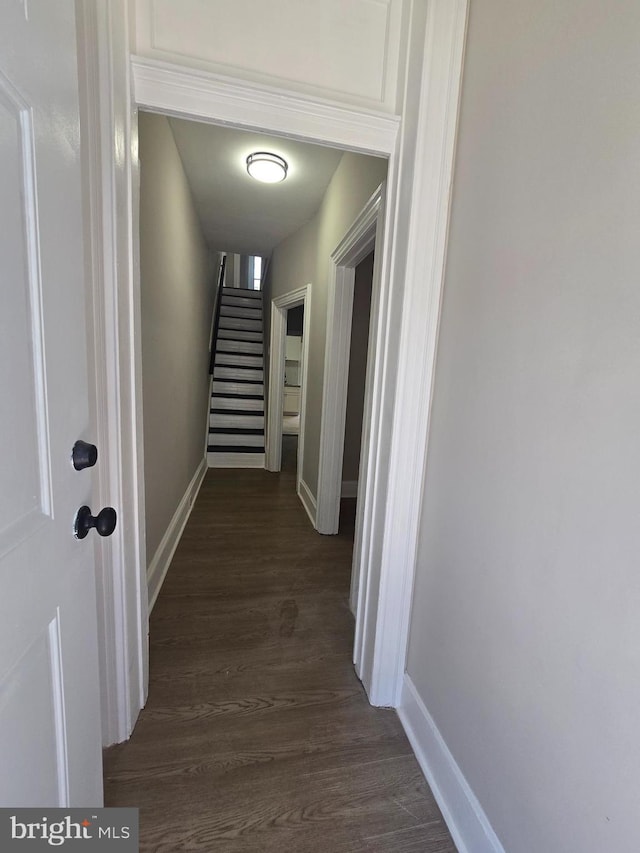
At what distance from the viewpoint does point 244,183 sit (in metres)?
2.83

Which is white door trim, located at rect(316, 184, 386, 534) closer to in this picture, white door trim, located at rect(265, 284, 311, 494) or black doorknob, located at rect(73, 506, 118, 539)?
white door trim, located at rect(265, 284, 311, 494)

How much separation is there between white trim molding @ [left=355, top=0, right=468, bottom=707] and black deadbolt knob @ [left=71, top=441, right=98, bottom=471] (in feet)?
2.94

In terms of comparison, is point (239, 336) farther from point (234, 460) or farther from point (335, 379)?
point (335, 379)

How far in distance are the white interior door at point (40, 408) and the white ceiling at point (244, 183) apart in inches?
58.0

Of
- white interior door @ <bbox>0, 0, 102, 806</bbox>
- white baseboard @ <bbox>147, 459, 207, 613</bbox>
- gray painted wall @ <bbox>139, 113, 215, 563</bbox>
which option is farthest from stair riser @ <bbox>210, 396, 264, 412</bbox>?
white interior door @ <bbox>0, 0, 102, 806</bbox>

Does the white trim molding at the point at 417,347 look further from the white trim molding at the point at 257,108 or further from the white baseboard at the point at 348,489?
the white baseboard at the point at 348,489

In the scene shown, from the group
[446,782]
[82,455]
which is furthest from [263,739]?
[82,455]

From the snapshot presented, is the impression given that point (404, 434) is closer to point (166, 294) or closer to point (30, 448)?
point (30, 448)

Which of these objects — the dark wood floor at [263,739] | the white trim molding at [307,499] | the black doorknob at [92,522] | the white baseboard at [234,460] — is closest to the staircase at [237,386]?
the white baseboard at [234,460]

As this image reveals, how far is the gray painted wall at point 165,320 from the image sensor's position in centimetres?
181

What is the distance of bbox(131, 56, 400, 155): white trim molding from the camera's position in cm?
113

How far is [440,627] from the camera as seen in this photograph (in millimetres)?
1214

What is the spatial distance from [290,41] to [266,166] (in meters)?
1.28

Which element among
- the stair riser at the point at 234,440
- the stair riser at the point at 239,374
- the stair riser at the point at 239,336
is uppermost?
the stair riser at the point at 239,336
